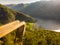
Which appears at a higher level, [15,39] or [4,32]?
[4,32]

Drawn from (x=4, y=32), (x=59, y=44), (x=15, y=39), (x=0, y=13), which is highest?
(x=4, y=32)

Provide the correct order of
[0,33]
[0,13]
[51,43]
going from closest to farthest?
[0,33] → [51,43] → [0,13]

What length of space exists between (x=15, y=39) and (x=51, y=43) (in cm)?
258

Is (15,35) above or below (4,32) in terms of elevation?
below

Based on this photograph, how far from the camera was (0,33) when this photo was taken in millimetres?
4805

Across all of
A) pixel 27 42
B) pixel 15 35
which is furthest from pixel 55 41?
pixel 15 35

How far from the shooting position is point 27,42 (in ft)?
26.7

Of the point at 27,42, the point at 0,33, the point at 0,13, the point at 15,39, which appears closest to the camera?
the point at 0,33

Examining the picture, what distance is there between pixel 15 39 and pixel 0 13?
231 feet

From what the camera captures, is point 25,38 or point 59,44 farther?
point 59,44

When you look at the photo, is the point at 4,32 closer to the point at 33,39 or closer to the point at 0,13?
the point at 33,39

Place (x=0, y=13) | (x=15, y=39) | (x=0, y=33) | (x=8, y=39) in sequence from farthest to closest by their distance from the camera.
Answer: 1. (x=0, y=13)
2. (x=15, y=39)
3. (x=8, y=39)
4. (x=0, y=33)

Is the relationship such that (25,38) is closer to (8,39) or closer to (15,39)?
(15,39)

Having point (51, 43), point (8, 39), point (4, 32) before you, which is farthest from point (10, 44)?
point (51, 43)
